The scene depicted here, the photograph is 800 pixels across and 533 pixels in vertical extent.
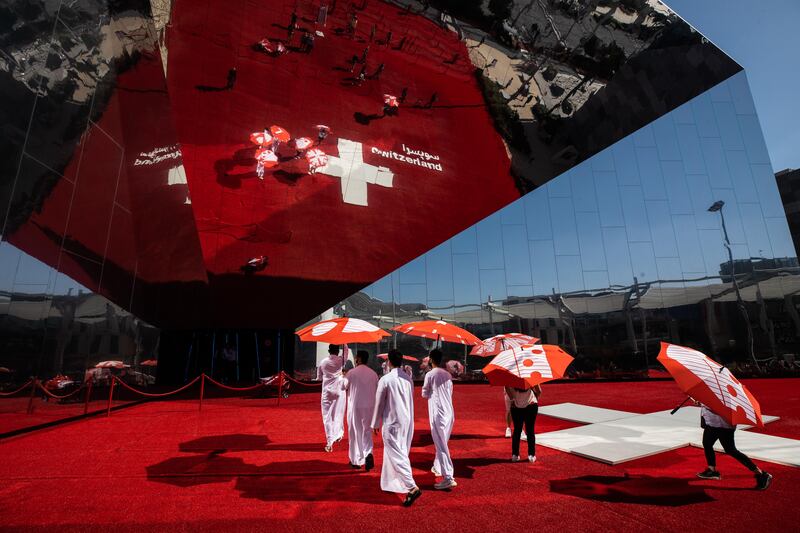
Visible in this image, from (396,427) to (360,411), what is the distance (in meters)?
1.22

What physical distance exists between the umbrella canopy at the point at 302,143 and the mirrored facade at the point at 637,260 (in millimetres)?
7482

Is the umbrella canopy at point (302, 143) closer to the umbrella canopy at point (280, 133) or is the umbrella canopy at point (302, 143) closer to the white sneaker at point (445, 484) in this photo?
the umbrella canopy at point (280, 133)

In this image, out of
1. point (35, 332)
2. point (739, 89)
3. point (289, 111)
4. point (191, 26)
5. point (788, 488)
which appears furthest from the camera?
point (739, 89)

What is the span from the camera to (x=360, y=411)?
5.71m

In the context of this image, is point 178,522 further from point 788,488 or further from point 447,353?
point 447,353

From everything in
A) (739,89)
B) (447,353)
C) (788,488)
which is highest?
(739,89)

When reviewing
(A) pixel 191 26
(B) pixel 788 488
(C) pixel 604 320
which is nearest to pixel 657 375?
(C) pixel 604 320

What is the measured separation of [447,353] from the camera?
19328 millimetres

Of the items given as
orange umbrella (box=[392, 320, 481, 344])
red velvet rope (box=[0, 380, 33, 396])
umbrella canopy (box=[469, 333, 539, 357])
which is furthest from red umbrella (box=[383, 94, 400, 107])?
red velvet rope (box=[0, 380, 33, 396])

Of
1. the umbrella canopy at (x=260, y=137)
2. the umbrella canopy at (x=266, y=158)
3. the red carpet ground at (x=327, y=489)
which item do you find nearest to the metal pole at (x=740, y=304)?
the red carpet ground at (x=327, y=489)

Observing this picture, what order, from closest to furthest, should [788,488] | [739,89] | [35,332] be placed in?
[788,488] < [35,332] < [739,89]

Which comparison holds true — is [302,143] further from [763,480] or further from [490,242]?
[763,480]

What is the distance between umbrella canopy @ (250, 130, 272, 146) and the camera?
1755 cm

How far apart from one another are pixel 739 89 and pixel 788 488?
25111 mm
